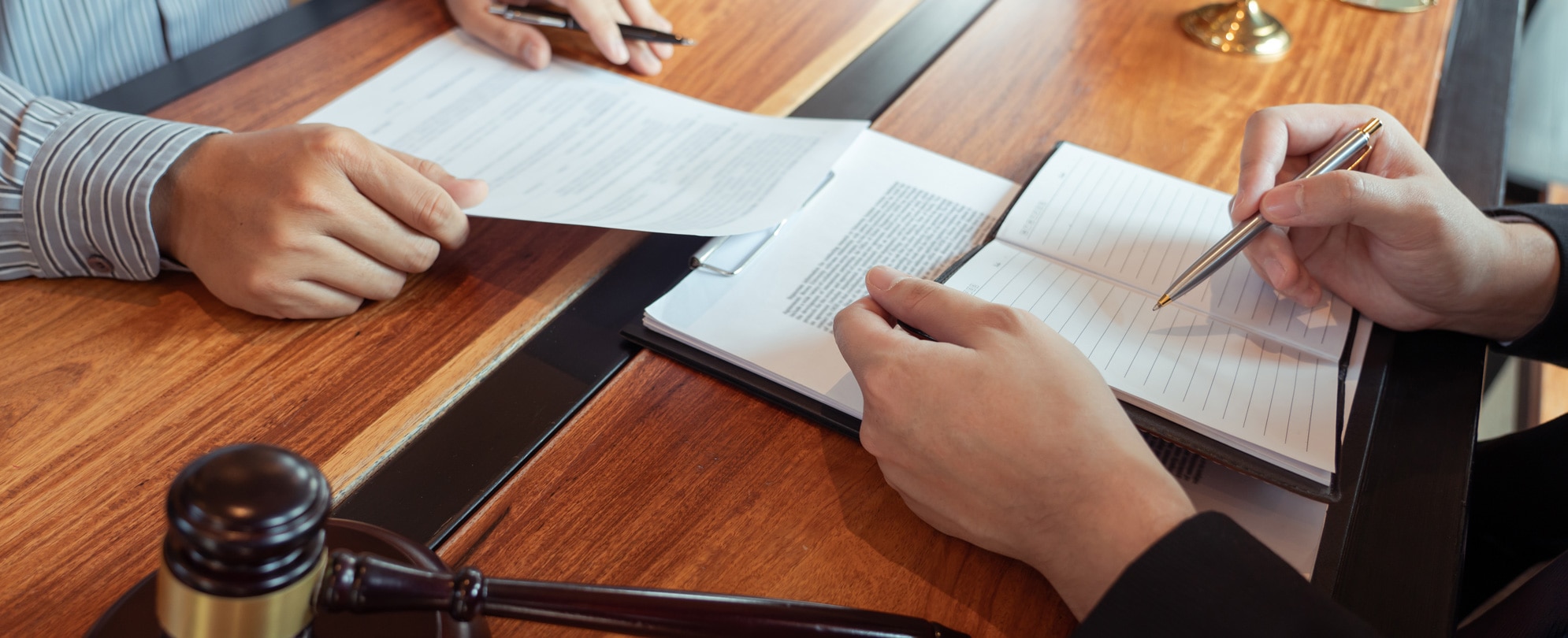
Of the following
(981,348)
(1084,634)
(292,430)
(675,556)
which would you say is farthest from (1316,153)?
(292,430)

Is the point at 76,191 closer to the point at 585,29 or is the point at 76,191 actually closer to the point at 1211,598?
the point at 585,29

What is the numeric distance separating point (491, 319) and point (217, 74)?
500mm

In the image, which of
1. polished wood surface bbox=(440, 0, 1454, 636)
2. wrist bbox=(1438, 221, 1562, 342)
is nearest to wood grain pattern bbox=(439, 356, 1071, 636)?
polished wood surface bbox=(440, 0, 1454, 636)

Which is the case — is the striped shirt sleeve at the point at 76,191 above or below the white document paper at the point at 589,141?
above

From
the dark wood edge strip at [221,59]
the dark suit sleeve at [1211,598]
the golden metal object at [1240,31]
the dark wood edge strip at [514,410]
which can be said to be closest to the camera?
the dark suit sleeve at [1211,598]

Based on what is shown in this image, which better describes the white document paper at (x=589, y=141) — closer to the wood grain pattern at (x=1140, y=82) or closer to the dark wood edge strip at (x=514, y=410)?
the dark wood edge strip at (x=514, y=410)

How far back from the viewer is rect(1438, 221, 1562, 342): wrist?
30.8 inches

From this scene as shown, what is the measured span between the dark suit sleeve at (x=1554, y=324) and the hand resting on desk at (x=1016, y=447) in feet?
1.59

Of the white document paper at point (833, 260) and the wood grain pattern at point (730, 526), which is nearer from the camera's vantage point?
the wood grain pattern at point (730, 526)

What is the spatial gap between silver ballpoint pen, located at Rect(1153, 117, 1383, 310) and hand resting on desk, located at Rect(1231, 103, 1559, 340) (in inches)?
0.6

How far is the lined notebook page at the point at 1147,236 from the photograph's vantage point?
2.54ft

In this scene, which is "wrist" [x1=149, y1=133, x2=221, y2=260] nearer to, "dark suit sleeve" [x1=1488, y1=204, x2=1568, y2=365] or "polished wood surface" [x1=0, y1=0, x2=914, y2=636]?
"polished wood surface" [x1=0, y1=0, x2=914, y2=636]

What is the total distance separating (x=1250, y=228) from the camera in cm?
78

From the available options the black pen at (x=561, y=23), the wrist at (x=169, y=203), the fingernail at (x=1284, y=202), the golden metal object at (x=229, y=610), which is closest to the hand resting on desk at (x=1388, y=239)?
the fingernail at (x=1284, y=202)
